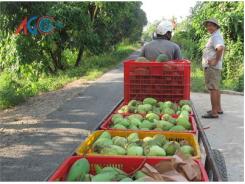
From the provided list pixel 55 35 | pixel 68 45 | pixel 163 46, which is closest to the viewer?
pixel 163 46

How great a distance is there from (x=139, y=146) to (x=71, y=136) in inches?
191

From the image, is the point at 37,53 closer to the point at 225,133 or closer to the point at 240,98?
the point at 240,98

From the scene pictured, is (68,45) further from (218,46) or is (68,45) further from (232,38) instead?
(218,46)

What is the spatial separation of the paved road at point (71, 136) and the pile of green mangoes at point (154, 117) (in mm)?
1622

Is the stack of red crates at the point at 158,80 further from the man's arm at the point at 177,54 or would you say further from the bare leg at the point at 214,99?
the bare leg at the point at 214,99

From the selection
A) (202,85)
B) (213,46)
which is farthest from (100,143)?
(202,85)

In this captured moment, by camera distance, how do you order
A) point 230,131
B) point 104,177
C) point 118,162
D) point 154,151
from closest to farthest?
point 104,177 → point 118,162 → point 154,151 → point 230,131

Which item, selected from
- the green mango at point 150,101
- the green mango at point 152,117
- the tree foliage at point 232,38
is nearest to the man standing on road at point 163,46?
the green mango at point 150,101

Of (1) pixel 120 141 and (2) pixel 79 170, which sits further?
(1) pixel 120 141

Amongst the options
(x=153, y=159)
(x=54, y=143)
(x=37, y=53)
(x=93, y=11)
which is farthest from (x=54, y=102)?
(x=93, y=11)

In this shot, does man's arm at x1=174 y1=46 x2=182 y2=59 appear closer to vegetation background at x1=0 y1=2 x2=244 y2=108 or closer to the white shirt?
the white shirt

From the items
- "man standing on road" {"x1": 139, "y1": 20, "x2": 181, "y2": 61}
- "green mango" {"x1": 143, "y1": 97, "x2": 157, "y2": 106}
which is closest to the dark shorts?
"man standing on road" {"x1": 139, "y1": 20, "x2": 181, "y2": 61}

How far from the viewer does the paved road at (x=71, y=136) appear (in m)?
6.23

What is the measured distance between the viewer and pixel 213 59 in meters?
9.12
